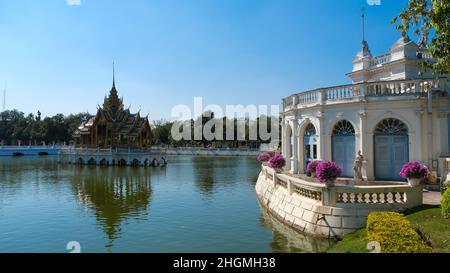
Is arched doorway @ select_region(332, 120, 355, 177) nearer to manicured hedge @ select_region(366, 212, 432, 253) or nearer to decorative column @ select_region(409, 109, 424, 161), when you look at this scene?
decorative column @ select_region(409, 109, 424, 161)

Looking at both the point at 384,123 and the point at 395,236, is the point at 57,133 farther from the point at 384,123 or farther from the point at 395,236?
the point at 395,236

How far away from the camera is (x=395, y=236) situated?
7.53 meters

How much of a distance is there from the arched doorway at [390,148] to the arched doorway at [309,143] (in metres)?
3.41

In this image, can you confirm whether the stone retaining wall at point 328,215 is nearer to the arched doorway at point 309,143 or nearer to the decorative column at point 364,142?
the decorative column at point 364,142

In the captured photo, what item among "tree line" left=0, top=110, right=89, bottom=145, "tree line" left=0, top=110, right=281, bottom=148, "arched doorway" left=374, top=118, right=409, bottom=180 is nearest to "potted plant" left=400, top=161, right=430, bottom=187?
"arched doorway" left=374, top=118, right=409, bottom=180

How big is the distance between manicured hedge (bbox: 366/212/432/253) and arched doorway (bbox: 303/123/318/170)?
32.2 feet

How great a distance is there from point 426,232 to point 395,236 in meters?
1.57

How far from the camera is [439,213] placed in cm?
991

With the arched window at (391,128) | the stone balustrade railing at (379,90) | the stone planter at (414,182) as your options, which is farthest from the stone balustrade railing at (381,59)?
the stone planter at (414,182)

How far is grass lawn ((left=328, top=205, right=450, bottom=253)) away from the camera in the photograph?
25.8ft

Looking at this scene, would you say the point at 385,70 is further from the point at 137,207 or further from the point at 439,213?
the point at 137,207

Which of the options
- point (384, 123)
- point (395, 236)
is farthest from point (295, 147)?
point (395, 236)
